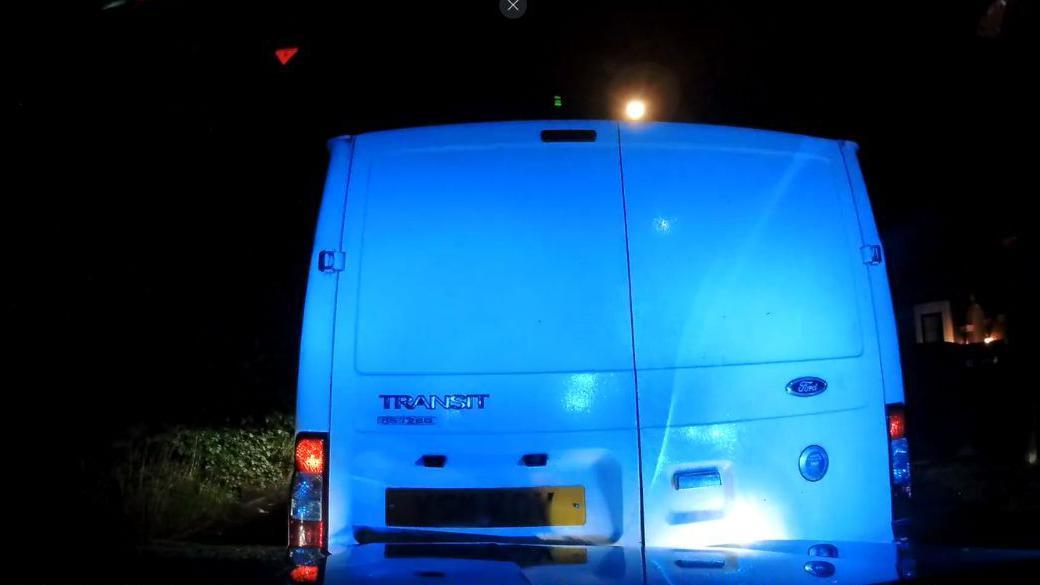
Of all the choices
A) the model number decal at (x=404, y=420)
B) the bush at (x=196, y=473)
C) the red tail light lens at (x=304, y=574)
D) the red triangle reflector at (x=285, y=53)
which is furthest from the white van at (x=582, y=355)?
the red triangle reflector at (x=285, y=53)

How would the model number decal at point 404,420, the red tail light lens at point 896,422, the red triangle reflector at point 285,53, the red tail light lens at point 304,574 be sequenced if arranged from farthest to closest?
1. the red triangle reflector at point 285,53
2. the red tail light lens at point 896,422
3. the model number decal at point 404,420
4. the red tail light lens at point 304,574

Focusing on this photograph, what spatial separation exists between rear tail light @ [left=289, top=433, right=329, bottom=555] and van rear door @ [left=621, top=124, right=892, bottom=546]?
1188mm

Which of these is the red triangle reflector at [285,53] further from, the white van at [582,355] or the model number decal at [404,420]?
the model number decal at [404,420]

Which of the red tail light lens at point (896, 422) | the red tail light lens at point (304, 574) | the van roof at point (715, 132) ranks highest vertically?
the van roof at point (715, 132)

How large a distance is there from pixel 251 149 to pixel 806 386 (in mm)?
7944

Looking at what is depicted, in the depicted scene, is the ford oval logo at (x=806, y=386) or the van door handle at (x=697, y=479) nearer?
the van door handle at (x=697, y=479)

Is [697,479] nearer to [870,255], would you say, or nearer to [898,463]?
[898,463]

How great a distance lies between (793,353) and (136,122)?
282 inches

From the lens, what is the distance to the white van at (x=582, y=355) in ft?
10.3

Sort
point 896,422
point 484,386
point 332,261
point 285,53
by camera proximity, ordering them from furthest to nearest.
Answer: point 285,53 < point 896,422 < point 332,261 < point 484,386

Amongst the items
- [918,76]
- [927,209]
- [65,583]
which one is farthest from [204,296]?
[927,209]

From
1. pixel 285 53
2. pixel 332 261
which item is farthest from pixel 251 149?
pixel 332 261

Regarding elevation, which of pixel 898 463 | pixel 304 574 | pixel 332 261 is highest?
pixel 332 261

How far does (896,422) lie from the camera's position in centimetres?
341
